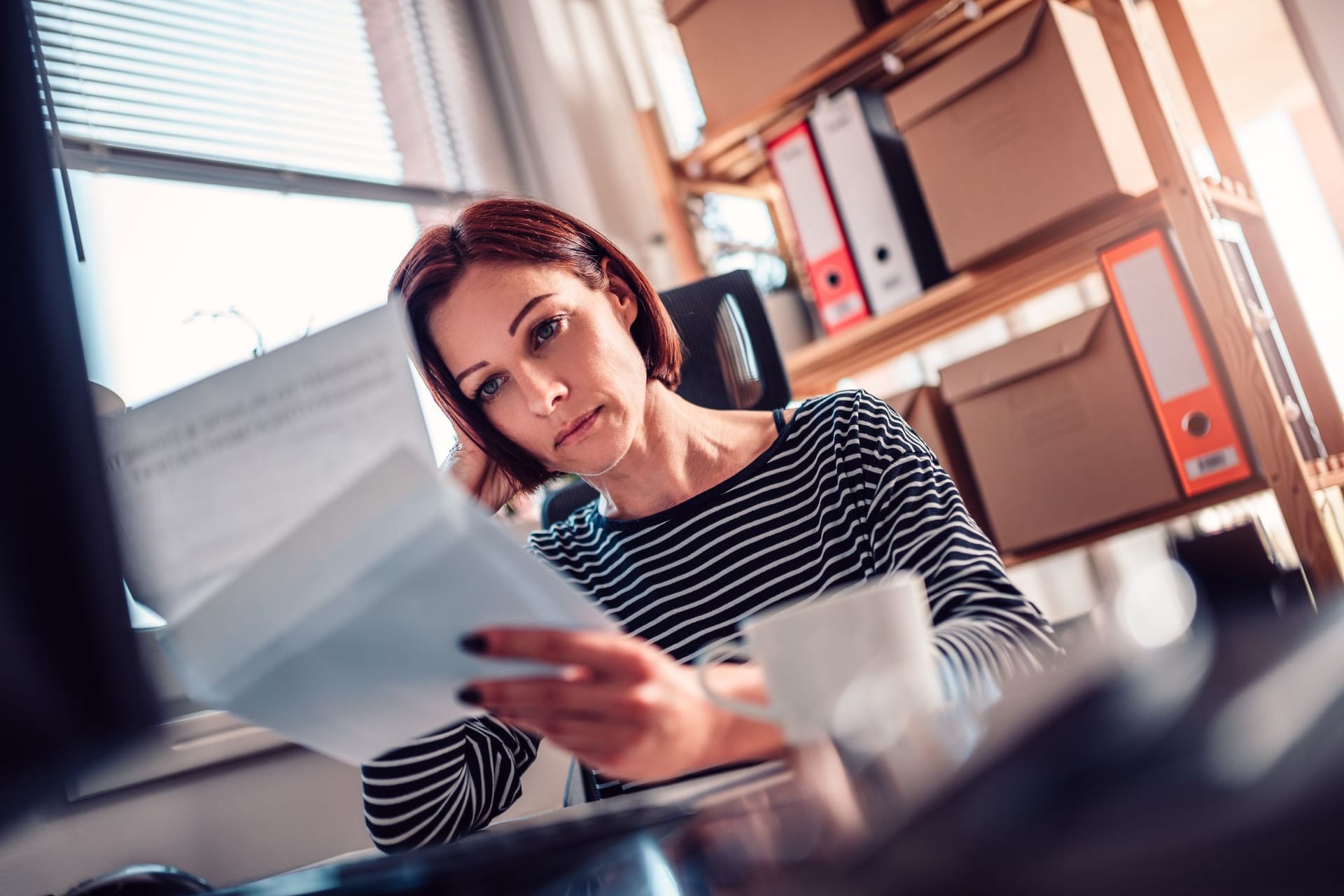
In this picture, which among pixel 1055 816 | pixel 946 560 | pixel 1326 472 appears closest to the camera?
pixel 1055 816

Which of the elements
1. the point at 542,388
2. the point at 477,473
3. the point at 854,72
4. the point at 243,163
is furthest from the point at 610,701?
the point at 243,163

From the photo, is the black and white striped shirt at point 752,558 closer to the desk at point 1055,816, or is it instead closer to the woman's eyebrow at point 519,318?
the woman's eyebrow at point 519,318

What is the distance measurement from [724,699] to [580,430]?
1.73 feet

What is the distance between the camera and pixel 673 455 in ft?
3.59

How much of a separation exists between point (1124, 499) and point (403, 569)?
134cm

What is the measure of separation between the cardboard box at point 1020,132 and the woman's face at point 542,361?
0.83 m

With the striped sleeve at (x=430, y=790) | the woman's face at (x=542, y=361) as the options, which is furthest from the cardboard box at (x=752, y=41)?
the striped sleeve at (x=430, y=790)

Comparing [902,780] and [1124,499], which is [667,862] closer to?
[902,780]

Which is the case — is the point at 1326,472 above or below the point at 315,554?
below

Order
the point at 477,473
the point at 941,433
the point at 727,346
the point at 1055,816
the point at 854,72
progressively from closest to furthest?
the point at 1055,816, the point at 477,473, the point at 727,346, the point at 941,433, the point at 854,72

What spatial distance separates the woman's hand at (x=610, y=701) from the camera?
1.41 feet

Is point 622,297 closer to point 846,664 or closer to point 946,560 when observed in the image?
point 946,560

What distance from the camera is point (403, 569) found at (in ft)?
1.32

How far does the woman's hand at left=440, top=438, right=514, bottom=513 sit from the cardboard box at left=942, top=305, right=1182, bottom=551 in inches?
34.6
